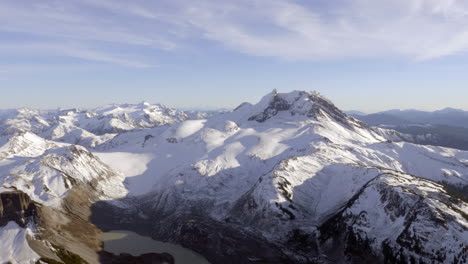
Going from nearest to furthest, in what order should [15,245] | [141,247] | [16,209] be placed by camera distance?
[15,245], [16,209], [141,247]

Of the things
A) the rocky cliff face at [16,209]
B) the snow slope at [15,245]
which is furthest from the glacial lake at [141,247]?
the snow slope at [15,245]

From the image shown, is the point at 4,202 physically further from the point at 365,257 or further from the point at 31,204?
the point at 365,257

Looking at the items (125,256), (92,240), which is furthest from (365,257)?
(92,240)

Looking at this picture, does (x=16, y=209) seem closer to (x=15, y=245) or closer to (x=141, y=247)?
(x=15, y=245)

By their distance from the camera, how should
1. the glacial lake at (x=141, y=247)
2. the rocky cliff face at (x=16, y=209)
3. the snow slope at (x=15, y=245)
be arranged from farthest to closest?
the glacial lake at (x=141, y=247) < the rocky cliff face at (x=16, y=209) < the snow slope at (x=15, y=245)

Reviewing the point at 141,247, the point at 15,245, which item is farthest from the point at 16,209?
the point at 141,247

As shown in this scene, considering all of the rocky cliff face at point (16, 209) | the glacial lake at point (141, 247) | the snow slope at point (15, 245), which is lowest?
the glacial lake at point (141, 247)

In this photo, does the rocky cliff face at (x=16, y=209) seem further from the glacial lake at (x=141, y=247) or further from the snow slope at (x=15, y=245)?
the glacial lake at (x=141, y=247)

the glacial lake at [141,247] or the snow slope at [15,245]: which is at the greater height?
the snow slope at [15,245]
